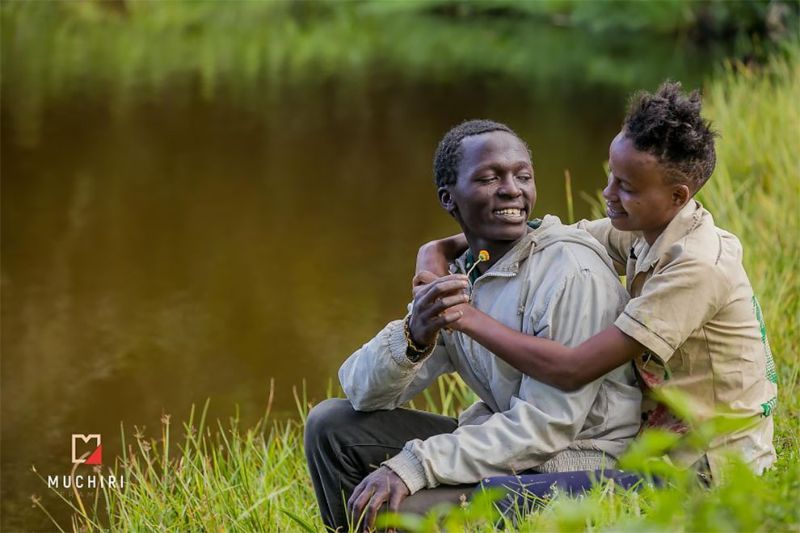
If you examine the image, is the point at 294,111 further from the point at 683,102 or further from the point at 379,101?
the point at 683,102

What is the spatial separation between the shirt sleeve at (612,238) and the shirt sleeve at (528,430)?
40 cm

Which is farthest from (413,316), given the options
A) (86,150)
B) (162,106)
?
(162,106)

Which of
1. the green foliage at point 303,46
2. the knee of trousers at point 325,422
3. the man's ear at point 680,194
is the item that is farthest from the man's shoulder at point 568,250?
the green foliage at point 303,46

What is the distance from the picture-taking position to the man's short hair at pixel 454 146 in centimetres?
289

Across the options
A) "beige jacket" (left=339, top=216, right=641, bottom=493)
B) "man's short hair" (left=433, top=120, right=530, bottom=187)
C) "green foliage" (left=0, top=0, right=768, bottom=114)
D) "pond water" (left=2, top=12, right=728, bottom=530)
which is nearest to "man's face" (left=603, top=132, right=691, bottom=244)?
"beige jacket" (left=339, top=216, right=641, bottom=493)

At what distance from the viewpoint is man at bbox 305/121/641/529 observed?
8.74 feet

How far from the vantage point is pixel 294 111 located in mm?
14273

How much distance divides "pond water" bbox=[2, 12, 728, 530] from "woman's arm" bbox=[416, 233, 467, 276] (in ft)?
7.99

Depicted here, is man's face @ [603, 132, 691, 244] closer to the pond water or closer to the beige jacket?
the beige jacket

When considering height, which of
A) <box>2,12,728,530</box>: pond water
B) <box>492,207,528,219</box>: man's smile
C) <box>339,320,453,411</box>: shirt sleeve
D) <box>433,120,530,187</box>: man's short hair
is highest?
<box>433,120,530,187</box>: man's short hair

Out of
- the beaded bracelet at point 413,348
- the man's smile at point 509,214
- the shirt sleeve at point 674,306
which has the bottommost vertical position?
the beaded bracelet at point 413,348

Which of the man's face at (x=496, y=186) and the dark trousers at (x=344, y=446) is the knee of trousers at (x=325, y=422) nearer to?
the dark trousers at (x=344, y=446)

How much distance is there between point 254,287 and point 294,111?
6644 mm

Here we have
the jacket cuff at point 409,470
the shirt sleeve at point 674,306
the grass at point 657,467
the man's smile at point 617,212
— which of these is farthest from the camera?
the man's smile at point 617,212
